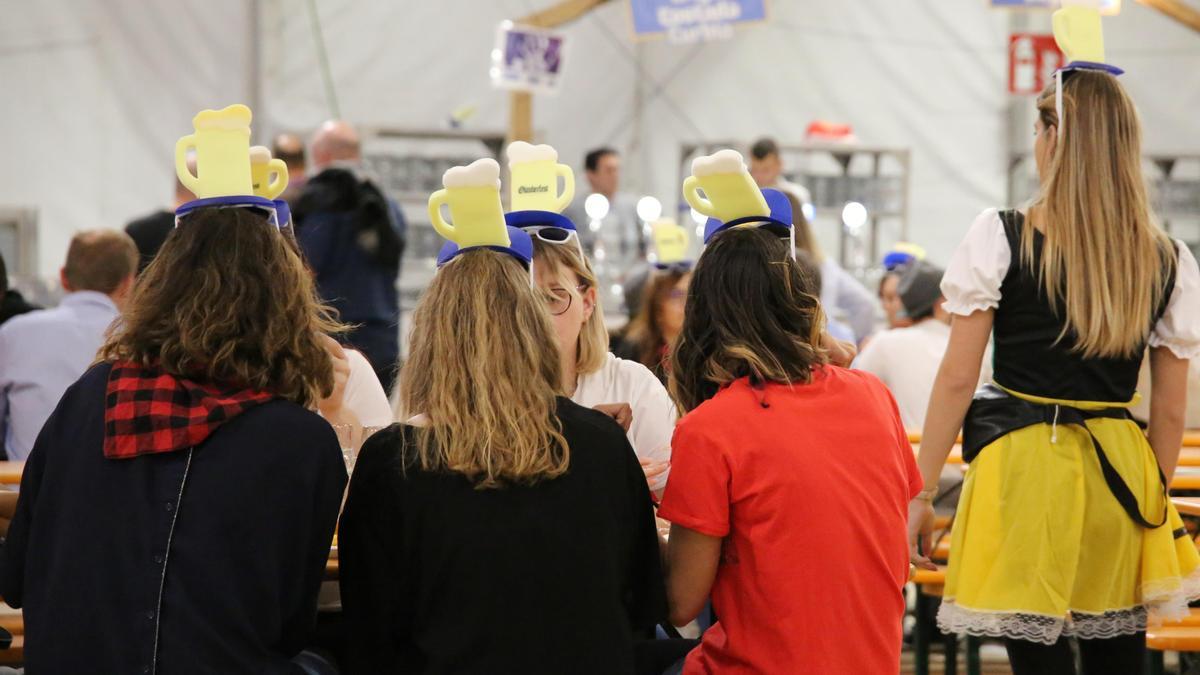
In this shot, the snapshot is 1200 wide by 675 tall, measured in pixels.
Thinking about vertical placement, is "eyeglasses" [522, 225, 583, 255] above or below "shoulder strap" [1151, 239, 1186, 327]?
above

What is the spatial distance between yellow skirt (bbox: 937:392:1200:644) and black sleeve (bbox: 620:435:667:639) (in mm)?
808

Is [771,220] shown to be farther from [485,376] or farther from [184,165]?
[184,165]

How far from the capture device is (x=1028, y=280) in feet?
8.66

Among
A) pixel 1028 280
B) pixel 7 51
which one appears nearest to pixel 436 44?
pixel 7 51

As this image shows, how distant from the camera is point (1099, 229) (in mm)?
2596

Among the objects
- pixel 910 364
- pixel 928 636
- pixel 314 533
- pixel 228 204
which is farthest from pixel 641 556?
pixel 910 364

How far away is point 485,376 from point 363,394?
1.19 meters

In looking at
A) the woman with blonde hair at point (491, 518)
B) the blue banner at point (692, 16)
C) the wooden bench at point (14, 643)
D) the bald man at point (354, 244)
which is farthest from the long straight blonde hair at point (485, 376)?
the blue banner at point (692, 16)

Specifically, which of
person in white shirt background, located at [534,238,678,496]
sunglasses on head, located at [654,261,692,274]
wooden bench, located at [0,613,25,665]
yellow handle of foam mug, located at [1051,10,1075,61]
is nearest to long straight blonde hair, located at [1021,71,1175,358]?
yellow handle of foam mug, located at [1051,10,1075,61]

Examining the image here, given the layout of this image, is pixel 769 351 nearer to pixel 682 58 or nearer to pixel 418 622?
pixel 418 622

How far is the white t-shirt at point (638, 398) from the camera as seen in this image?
2.91 meters

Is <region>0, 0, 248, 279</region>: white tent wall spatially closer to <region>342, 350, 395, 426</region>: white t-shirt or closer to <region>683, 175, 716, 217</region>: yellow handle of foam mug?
<region>342, 350, 395, 426</region>: white t-shirt

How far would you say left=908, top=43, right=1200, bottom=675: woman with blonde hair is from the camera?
261 centimetres

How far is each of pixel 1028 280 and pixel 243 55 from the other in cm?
775
